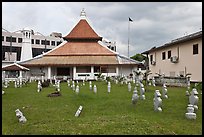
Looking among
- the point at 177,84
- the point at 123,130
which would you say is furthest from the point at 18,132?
the point at 177,84

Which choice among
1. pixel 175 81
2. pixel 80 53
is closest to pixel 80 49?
pixel 80 53

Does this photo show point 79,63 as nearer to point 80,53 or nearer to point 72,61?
point 72,61

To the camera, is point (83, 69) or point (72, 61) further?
point (83, 69)

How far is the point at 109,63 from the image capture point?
1555 inches

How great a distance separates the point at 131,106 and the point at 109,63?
1086 inches

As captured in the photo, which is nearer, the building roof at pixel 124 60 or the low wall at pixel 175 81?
the low wall at pixel 175 81

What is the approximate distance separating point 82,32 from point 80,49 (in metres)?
4.63

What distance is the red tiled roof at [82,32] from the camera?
45.4 metres

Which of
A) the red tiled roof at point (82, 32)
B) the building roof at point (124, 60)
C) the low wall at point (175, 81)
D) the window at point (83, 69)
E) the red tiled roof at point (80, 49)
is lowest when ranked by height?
the low wall at point (175, 81)

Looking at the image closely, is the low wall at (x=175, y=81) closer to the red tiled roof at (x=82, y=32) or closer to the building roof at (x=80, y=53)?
the building roof at (x=80, y=53)

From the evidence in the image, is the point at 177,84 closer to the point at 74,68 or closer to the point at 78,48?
the point at 74,68

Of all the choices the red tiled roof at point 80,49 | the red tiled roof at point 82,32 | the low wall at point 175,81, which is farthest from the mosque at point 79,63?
the low wall at point 175,81

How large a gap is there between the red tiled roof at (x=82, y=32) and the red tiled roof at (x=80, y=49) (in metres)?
1.25

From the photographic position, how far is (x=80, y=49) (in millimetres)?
43031
